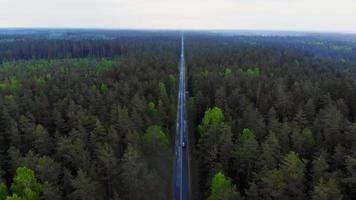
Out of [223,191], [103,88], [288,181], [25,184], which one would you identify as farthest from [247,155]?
[103,88]

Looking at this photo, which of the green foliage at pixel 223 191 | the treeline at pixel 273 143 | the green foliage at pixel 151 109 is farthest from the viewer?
the green foliage at pixel 151 109

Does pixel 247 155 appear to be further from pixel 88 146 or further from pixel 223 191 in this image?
pixel 88 146

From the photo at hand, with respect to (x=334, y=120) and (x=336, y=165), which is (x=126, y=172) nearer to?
(x=336, y=165)

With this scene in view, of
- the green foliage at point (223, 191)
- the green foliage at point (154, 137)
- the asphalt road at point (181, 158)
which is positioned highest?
Result: the green foliage at point (154, 137)

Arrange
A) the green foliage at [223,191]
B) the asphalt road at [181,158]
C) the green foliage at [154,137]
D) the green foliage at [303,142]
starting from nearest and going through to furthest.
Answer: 1. the green foliage at [223,191]
2. the green foliage at [303,142]
3. the asphalt road at [181,158]
4. the green foliage at [154,137]

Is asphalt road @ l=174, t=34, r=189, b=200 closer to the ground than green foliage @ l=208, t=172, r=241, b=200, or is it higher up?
closer to the ground

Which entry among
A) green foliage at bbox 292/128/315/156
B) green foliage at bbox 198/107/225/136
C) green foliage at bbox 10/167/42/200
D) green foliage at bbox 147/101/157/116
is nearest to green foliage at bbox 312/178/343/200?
green foliage at bbox 292/128/315/156

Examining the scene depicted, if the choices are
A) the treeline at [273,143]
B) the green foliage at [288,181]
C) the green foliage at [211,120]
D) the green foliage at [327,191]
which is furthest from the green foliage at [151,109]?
the green foliage at [327,191]

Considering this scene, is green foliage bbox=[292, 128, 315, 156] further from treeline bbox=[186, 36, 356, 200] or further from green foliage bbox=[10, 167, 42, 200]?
green foliage bbox=[10, 167, 42, 200]

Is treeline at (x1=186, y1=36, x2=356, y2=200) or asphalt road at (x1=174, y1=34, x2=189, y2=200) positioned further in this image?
asphalt road at (x1=174, y1=34, x2=189, y2=200)

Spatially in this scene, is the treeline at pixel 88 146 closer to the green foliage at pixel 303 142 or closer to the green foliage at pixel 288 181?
the green foliage at pixel 288 181

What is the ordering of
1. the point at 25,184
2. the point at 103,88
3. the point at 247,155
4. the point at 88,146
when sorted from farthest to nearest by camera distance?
the point at 103,88 → the point at 88,146 → the point at 247,155 → the point at 25,184
